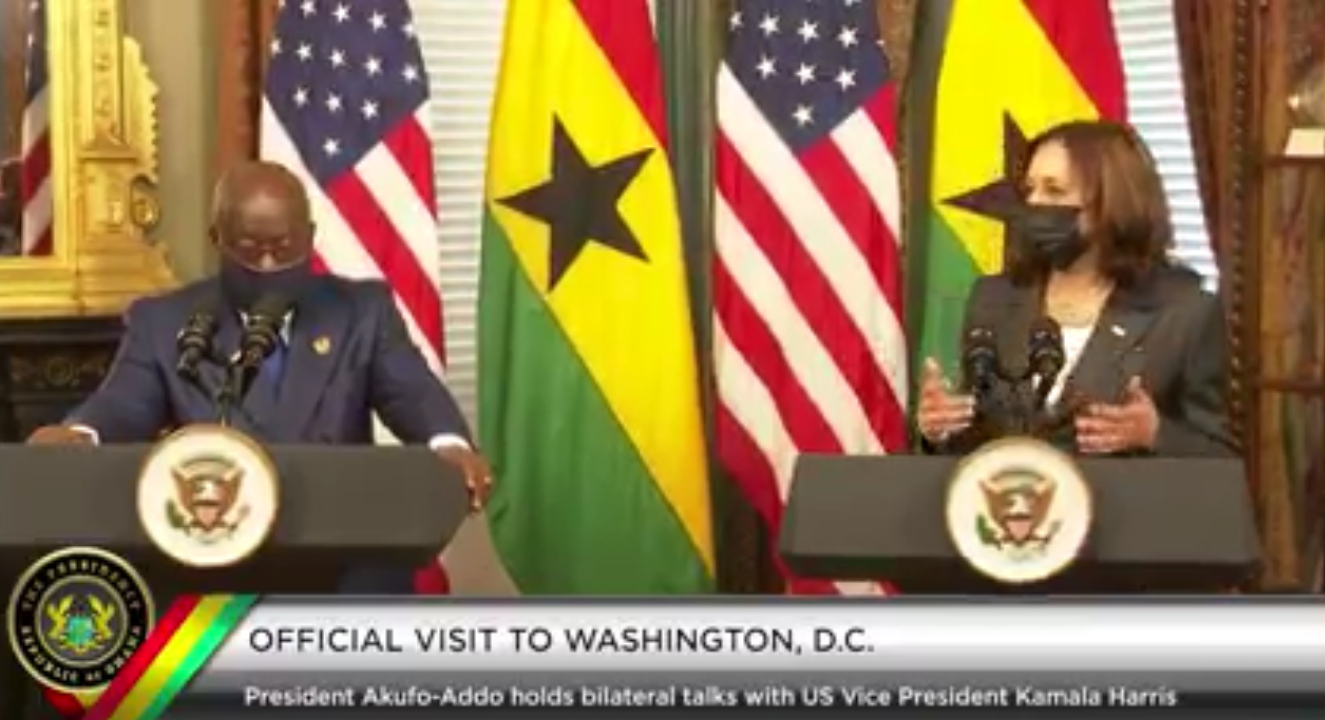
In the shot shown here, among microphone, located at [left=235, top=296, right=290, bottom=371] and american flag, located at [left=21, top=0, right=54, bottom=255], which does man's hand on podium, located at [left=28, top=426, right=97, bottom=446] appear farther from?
american flag, located at [left=21, top=0, right=54, bottom=255]

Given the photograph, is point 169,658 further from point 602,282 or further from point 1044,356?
point 602,282

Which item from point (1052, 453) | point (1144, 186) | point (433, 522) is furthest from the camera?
point (1144, 186)

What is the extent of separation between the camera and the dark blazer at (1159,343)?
3.02 m

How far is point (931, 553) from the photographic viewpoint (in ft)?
8.39

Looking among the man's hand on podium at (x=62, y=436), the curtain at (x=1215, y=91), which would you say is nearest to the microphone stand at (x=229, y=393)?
the man's hand on podium at (x=62, y=436)

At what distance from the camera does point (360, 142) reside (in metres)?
4.51

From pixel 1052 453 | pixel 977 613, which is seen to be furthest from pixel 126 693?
pixel 1052 453

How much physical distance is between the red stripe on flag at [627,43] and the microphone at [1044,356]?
1.90m

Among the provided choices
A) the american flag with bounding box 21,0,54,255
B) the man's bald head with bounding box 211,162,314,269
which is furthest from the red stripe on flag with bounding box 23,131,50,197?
the man's bald head with bounding box 211,162,314,269

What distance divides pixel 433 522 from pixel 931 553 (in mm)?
584

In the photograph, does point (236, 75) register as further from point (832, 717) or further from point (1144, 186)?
point (832, 717)

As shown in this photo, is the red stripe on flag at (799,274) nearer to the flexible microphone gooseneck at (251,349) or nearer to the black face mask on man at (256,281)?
the black face mask on man at (256,281)

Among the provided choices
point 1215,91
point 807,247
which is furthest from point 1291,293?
point 807,247

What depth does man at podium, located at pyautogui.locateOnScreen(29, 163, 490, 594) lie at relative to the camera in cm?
314
